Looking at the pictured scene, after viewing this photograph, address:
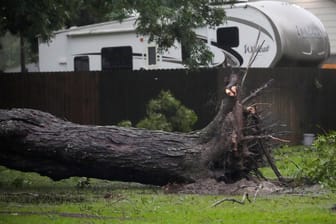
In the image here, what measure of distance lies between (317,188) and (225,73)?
6840 millimetres

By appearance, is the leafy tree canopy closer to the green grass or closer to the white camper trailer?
the white camper trailer

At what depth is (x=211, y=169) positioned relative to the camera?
12.6 metres

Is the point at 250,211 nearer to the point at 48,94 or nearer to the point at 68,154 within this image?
the point at 68,154

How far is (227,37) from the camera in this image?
21734 mm

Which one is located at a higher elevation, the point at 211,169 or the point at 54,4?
the point at 54,4

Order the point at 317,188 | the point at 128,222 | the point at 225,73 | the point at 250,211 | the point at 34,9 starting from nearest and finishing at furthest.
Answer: the point at 128,222 < the point at 250,211 < the point at 317,188 < the point at 34,9 < the point at 225,73

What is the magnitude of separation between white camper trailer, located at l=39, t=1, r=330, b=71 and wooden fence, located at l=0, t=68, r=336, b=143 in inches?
24.8

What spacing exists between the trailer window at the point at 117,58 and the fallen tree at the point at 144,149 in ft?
34.0

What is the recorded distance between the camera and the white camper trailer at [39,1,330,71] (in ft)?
68.2

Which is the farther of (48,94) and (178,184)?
(48,94)

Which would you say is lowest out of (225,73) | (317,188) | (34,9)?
(317,188)

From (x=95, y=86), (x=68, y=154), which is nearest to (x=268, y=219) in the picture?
(x=68, y=154)

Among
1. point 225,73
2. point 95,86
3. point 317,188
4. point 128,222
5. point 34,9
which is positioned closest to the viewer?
point 128,222

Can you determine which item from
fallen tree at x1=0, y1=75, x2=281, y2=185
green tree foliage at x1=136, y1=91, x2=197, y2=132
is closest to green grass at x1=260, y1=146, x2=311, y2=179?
fallen tree at x1=0, y1=75, x2=281, y2=185
